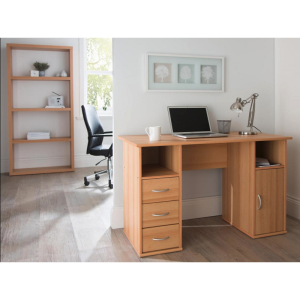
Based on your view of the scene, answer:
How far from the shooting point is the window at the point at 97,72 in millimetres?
4887

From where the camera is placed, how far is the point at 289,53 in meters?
2.72

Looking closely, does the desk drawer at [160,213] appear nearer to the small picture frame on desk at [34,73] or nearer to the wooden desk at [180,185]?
the wooden desk at [180,185]

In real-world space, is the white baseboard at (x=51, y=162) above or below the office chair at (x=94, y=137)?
below

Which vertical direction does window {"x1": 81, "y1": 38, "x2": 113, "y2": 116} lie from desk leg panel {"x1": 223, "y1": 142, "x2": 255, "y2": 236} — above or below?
above

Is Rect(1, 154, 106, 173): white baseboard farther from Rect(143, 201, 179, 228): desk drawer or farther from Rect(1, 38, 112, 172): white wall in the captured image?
Rect(143, 201, 179, 228): desk drawer

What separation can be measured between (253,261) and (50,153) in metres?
3.53

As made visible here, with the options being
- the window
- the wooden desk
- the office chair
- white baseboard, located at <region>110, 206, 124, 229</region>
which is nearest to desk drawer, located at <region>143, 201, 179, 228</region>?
the wooden desk

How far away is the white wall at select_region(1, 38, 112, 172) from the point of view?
454cm

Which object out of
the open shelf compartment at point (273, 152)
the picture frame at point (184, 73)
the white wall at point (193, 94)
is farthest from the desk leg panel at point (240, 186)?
the picture frame at point (184, 73)

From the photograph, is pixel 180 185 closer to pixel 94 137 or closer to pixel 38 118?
pixel 94 137
